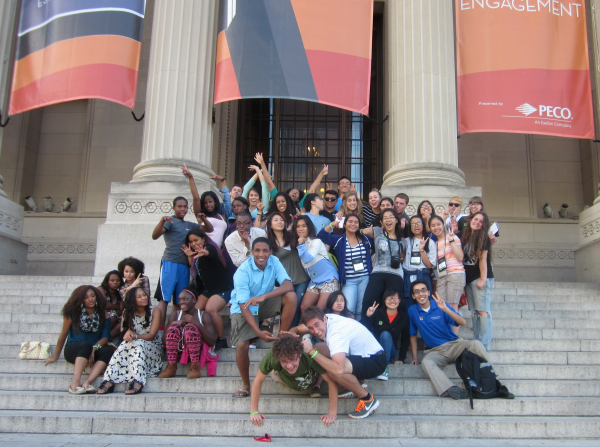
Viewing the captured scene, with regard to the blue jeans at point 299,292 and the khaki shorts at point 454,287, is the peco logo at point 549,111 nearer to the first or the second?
the khaki shorts at point 454,287

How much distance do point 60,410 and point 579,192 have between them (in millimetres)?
14915

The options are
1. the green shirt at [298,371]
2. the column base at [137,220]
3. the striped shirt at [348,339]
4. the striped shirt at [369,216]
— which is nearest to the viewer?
the green shirt at [298,371]

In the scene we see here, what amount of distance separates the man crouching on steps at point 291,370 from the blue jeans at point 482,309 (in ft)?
7.72

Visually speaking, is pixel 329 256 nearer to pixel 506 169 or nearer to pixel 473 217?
pixel 473 217

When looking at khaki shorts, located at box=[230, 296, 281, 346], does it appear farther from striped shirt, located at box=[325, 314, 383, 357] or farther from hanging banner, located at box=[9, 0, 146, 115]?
hanging banner, located at box=[9, 0, 146, 115]

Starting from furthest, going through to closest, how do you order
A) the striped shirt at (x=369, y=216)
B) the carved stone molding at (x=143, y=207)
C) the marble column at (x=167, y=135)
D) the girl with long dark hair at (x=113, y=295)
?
the carved stone molding at (x=143, y=207)
the marble column at (x=167, y=135)
the striped shirt at (x=369, y=216)
the girl with long dark hair at (x=113, y=295)

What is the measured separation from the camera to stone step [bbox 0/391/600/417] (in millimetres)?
5555

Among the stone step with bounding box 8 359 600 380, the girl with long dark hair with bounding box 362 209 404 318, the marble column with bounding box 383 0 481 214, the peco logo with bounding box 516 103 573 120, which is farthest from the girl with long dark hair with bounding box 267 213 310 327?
the peco logo with bounding box 516 103 573 120

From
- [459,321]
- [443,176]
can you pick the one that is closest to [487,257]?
[459,321]

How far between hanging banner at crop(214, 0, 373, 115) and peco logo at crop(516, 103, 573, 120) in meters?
3.20

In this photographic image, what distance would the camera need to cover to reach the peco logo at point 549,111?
10812mm

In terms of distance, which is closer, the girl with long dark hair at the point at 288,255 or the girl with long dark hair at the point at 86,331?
the girl with long dark hair at the point at 86,331

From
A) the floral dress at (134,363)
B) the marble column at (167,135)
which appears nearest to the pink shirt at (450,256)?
the floral dress at (134,363)

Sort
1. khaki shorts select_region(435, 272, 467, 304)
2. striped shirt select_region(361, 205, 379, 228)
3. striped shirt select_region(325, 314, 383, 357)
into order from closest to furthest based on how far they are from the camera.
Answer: striped shirt select_region(325, 314, 383, 357) < khaki shorts select_region(435, 272, 467, 304) < striped shirt select_region(361, 205, 379, 228)
